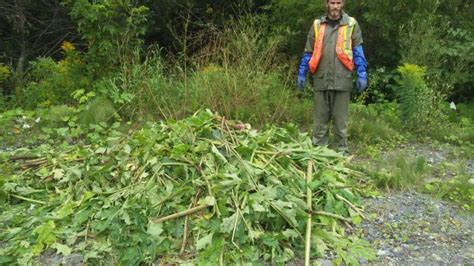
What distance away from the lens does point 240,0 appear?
1193cm

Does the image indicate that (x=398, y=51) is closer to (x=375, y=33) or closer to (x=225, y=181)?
(x=375, y=33)

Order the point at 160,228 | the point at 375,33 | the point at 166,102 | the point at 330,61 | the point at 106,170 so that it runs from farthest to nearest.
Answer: the point at 375,33 < the point at 166,102 < the point at 330,61 < the point at 106,170 < the point at 160,228

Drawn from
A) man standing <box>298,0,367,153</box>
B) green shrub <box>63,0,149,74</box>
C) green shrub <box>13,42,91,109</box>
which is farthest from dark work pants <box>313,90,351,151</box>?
green shrub <box>13,42,91,109</box>

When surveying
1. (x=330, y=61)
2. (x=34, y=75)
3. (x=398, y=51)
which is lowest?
(x=34, y=75)

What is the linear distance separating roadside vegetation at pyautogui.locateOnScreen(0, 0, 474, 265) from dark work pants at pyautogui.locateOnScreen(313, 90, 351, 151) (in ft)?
1.05

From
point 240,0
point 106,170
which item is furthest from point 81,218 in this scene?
point 240,0

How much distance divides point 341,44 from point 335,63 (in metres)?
0.22

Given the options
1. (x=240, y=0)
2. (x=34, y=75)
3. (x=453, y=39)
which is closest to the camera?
(x=453, y=39)

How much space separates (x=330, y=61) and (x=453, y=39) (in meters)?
3.70

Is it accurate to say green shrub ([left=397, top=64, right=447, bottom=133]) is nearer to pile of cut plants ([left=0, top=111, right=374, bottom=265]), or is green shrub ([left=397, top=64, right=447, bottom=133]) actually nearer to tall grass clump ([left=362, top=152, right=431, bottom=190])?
tall grass clump ([left=362, top=152, right=431, bottom=190])

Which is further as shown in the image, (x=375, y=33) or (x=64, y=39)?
(x=64, y=39)

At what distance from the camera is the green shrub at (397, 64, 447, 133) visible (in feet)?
22.5

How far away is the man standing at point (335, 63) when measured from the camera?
561 centimetres

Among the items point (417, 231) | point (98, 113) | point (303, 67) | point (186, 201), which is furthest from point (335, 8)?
point (98, 113)
